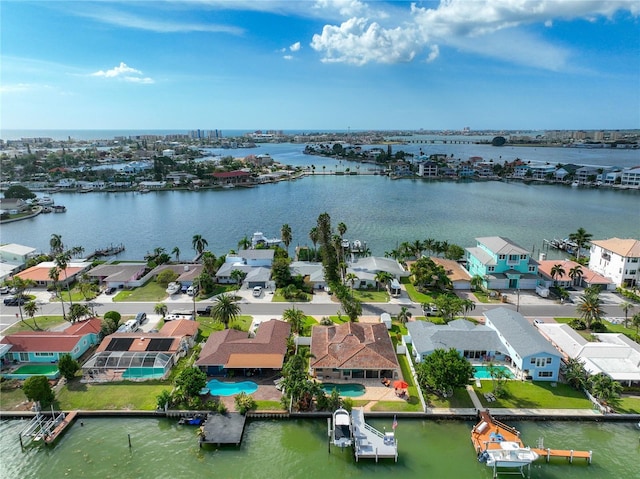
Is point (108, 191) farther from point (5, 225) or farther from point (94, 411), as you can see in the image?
point (94, 411)

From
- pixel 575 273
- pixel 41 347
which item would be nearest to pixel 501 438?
pixel 575 273

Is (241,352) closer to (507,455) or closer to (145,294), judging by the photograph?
(507,455)

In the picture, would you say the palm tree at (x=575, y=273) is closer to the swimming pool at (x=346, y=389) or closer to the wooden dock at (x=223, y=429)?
the swimming pool at (x=346, y=389)

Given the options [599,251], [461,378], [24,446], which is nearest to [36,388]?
[24,446]

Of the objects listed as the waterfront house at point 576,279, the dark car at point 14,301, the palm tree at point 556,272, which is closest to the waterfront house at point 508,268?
the waterfront house at point 576,279

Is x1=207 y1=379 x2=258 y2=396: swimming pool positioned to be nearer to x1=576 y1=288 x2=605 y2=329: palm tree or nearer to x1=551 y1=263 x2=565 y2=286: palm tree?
x1=576 y1=288 x2=605 y2=329: palm tree

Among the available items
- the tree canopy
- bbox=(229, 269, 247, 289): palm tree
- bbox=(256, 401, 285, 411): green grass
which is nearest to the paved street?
bbox=(229, 269, 247, 289): palm tree

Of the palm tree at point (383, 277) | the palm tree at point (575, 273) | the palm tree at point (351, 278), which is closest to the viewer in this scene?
the palm tree at point (383, 277)
